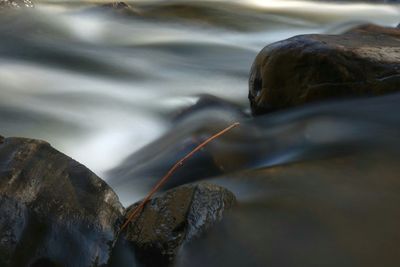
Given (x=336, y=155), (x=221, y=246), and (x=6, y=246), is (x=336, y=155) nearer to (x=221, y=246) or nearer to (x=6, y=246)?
(x=221, y=246)

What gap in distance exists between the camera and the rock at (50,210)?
232 cm

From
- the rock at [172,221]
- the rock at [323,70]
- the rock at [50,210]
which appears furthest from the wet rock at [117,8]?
the rock at [172,221]

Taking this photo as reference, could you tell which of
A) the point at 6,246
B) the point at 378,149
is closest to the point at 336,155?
the point at 378,149

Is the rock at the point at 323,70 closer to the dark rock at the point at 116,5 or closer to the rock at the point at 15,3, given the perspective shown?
the dark rock at the point at 116,5

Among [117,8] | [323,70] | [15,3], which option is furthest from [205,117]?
[15,3]

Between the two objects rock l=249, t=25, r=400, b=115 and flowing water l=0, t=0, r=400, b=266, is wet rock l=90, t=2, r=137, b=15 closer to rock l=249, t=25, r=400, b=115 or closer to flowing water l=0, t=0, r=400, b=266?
flowing water l=0, t=0, r=400, b=266

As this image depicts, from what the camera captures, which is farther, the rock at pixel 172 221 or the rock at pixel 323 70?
the rock at pixel 323 70

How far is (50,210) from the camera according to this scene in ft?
8.06

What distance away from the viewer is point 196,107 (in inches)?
211

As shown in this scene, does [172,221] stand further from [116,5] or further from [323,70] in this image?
[116,5]

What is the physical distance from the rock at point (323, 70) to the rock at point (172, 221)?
209cm

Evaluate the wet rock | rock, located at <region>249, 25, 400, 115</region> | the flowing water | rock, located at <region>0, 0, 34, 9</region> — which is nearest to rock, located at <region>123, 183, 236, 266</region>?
the flowing water

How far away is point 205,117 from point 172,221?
2486 millimetres

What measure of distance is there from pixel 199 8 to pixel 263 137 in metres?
6.31
